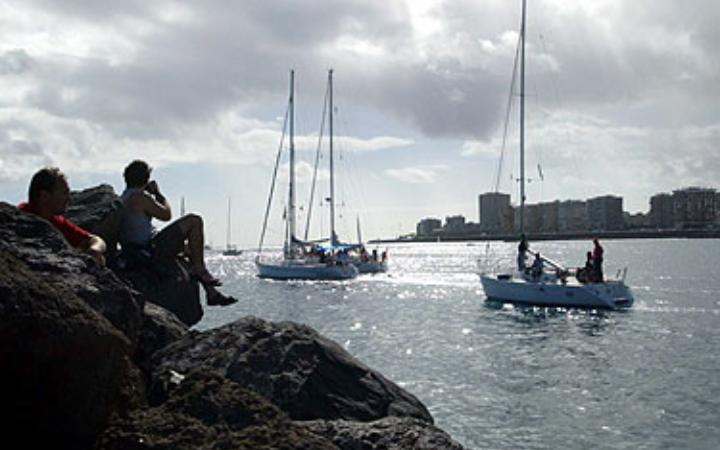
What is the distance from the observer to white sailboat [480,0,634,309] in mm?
39156

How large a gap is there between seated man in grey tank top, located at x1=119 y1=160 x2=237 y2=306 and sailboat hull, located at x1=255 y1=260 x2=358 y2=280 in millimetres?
62181

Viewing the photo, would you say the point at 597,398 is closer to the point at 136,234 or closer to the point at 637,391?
the point at 637,391

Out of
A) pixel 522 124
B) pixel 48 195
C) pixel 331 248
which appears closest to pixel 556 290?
pixel 522 124

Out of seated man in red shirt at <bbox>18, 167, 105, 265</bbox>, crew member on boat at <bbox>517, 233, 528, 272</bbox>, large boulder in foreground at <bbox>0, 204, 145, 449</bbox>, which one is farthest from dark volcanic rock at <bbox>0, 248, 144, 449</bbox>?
crew member on boat at <bbox>517, 233, 528, 272</bbox>

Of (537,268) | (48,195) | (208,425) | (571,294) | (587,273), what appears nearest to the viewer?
(208,425)

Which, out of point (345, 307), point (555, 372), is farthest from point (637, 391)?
point (345, 307)

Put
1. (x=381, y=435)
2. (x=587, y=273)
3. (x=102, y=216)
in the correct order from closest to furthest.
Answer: (x=381, y=435) < (x=102, y=216) < (x=587, y=273)

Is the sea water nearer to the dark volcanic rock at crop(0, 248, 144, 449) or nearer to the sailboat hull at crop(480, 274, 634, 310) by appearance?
the sailboat hull at crop(480, 274, 634, 310)

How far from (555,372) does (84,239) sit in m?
18.5

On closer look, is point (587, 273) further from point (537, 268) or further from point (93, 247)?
point (93, 247)

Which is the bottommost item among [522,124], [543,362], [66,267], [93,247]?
[543,362]

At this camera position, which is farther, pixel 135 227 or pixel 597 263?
pixel 597 263

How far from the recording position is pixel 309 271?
234 feet

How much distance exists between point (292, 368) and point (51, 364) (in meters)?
2.49
